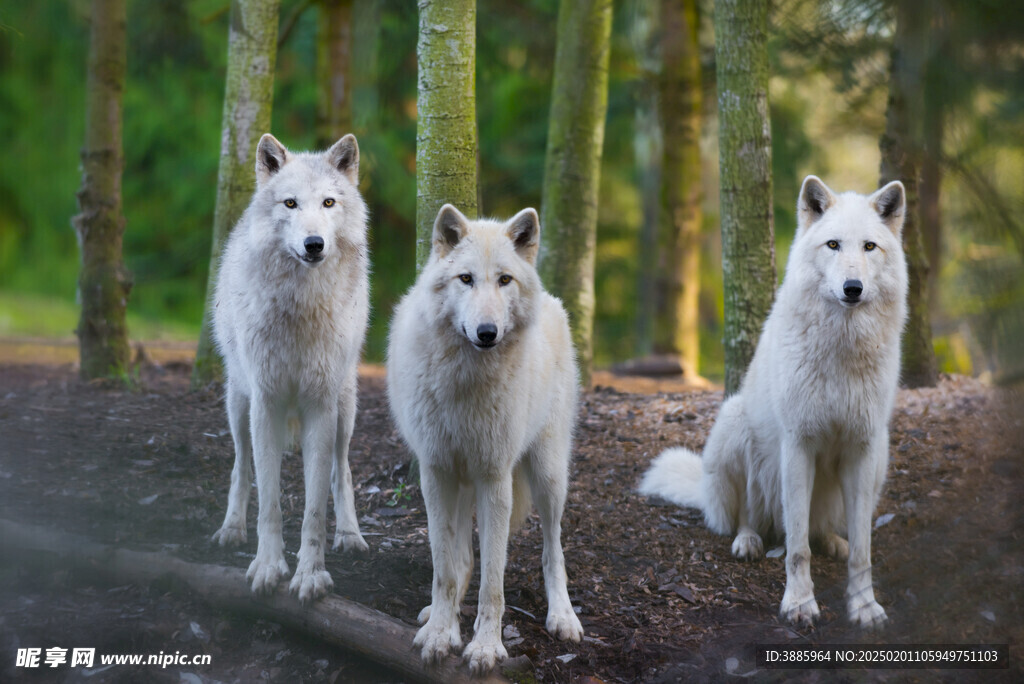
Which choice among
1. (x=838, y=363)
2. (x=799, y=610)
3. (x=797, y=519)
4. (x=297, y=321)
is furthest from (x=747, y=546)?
(x=297, y=321)

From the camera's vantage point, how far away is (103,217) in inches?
293

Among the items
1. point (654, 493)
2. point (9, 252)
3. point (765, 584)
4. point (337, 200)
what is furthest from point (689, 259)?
point (9, 252)

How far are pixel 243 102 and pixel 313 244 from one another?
3.74 meters

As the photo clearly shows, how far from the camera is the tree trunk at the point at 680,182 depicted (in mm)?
10617

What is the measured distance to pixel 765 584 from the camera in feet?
14.8

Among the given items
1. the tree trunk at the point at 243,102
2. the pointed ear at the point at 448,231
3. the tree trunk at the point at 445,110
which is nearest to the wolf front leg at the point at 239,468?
the tree trunk at the point at 445,110

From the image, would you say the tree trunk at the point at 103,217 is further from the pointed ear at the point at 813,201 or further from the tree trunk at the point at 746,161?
the pointed ear at the point at 813,201

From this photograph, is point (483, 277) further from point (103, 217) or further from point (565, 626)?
point (103, 217)

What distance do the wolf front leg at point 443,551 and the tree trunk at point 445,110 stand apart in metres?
1.71

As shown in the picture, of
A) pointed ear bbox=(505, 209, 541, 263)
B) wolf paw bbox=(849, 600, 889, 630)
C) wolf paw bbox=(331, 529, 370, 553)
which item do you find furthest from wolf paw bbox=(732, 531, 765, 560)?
pointed ear bbox=(505, 209, 541, 263)

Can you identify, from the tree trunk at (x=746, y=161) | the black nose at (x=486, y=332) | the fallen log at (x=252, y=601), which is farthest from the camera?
the tree trunk at (x=746, y=161)

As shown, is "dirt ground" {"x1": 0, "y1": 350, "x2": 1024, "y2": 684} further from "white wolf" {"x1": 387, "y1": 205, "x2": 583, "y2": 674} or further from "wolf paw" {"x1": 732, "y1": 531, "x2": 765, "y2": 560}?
"white wolf" {"x1": 387, "y1": 205, "x2": 583, "y2": 674}

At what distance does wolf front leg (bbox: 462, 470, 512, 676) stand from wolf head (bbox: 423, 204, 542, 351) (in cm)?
66

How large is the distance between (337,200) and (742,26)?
3.40 metres
